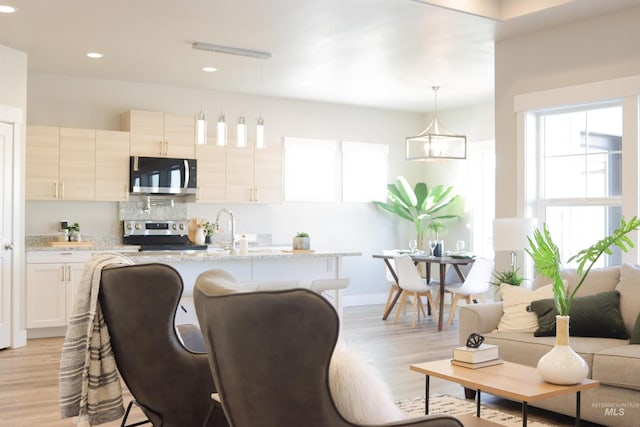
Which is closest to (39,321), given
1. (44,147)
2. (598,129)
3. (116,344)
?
(44,147)

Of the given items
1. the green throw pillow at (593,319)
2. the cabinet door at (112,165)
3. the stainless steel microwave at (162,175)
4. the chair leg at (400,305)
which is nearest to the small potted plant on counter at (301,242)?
the chair leg at (400,305)

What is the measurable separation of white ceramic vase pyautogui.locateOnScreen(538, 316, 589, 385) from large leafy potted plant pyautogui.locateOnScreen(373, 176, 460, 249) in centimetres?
579

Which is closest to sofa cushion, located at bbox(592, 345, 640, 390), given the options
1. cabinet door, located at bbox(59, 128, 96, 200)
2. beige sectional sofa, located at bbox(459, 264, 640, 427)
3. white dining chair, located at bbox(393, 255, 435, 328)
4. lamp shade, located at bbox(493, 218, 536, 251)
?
beige sectional sofa, located at bbox(459, 264, 640, 427)

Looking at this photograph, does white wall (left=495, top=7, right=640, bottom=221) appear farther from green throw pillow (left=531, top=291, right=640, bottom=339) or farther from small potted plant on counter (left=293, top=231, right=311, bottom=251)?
small potted plant on counter (left=293, top=231, right=311, bottom=251)

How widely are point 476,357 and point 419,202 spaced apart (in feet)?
19.3

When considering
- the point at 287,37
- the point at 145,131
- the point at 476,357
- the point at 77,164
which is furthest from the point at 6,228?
the point at 476,357

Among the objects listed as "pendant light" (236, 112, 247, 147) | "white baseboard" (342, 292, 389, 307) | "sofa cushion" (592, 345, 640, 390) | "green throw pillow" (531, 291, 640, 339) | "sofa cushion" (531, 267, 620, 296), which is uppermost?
"pendant light" (236, 112, 247, 147)

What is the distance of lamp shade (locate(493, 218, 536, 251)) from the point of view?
5039 millimetres

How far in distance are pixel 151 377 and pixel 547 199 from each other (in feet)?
12.5

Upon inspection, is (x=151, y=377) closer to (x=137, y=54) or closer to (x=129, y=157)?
(x=137, y=54)

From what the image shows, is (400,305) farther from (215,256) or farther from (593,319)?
(593,319)

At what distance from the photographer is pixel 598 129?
5223 mm

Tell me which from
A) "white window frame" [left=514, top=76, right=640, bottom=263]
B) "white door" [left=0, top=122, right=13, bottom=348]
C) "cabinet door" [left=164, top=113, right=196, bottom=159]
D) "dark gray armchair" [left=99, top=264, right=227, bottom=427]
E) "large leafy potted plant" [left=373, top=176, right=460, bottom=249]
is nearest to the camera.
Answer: "dark gray armchair" [left=99, top=264, right=227, bottom=427]

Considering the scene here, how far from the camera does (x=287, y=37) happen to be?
18.6 ft
